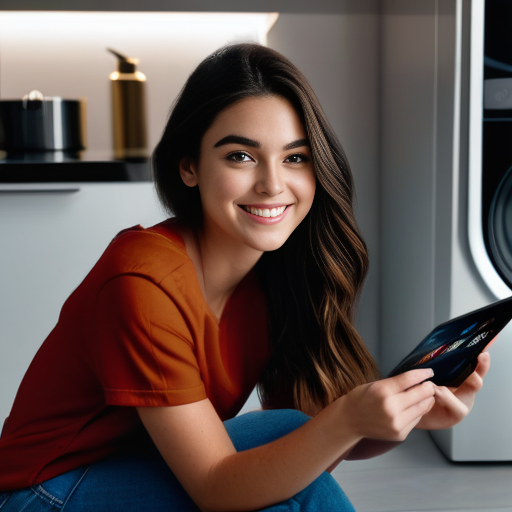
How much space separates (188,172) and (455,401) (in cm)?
54

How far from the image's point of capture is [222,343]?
3.59 feet

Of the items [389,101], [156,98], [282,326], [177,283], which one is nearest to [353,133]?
[389,101]

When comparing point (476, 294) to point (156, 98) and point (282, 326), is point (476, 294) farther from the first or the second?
point (156, 98)

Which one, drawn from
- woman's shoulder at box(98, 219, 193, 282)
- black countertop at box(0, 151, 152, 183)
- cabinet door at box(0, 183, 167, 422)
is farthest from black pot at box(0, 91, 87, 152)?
woman's shoulder at box(98, 219, 193, 282)

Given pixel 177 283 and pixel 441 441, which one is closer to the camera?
pixel 177 283

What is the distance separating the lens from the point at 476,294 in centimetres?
168

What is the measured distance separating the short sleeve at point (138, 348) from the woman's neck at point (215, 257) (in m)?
0.21

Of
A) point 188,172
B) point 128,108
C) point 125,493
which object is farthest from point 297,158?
point 128,108

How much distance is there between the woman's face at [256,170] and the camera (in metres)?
0.94

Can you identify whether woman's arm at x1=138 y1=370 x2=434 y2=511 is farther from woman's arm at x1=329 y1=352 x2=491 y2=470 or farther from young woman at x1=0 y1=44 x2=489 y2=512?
woman's arm at x1=329 y1=352 x2=491 y2=470

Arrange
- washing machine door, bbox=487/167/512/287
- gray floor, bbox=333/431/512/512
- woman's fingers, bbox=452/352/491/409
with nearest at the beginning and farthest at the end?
woman's fingers, bbox=452/352/491/409 → gray floor, bbox=333/431/512/512 → washing machine door, bbox=487/167/512/287

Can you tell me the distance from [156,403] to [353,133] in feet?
4.81

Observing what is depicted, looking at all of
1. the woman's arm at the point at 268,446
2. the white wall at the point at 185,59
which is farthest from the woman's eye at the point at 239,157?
the white wall at the point at 185,59

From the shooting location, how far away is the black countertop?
183 cm
